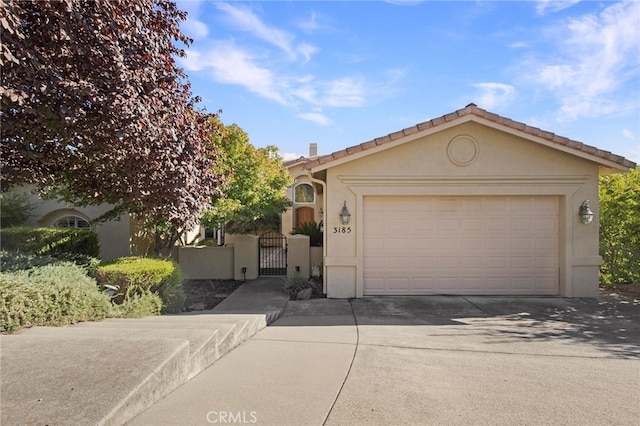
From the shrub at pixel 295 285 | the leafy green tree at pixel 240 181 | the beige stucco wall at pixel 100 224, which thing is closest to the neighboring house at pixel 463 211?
the shrub at pixel 295 285

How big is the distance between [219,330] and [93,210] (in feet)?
36.7

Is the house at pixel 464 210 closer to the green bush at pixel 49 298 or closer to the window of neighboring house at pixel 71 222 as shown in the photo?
the green bush at pixel 49 298

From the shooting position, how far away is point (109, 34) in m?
4.48

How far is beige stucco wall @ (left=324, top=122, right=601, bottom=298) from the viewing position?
884 cm

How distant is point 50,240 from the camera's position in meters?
10.3

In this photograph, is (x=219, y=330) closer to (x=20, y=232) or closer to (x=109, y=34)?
(x=109, y=34)

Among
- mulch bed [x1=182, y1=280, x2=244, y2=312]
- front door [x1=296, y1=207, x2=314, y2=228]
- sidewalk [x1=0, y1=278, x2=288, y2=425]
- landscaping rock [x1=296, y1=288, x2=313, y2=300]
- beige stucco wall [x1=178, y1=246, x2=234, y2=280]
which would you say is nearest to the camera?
sidewalk [x1=0, y1=278, x2=288, y2=425]

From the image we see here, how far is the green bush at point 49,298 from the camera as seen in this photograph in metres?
4.31

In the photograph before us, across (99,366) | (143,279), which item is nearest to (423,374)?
(99,366)

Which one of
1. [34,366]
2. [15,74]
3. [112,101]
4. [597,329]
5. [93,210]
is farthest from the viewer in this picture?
[93,210]

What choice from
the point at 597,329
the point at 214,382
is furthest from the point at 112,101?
the point at 597,329

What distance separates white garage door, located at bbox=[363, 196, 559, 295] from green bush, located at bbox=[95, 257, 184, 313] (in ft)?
14.1

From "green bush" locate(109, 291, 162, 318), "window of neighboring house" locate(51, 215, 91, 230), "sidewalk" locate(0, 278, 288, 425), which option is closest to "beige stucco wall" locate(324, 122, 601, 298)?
"green bush" locate(109, 291, 162, 318)

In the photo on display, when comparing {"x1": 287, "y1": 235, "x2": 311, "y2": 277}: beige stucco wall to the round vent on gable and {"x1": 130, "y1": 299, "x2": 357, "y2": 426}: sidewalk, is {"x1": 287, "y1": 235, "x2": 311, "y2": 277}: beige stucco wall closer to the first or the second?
the round vent on gable
